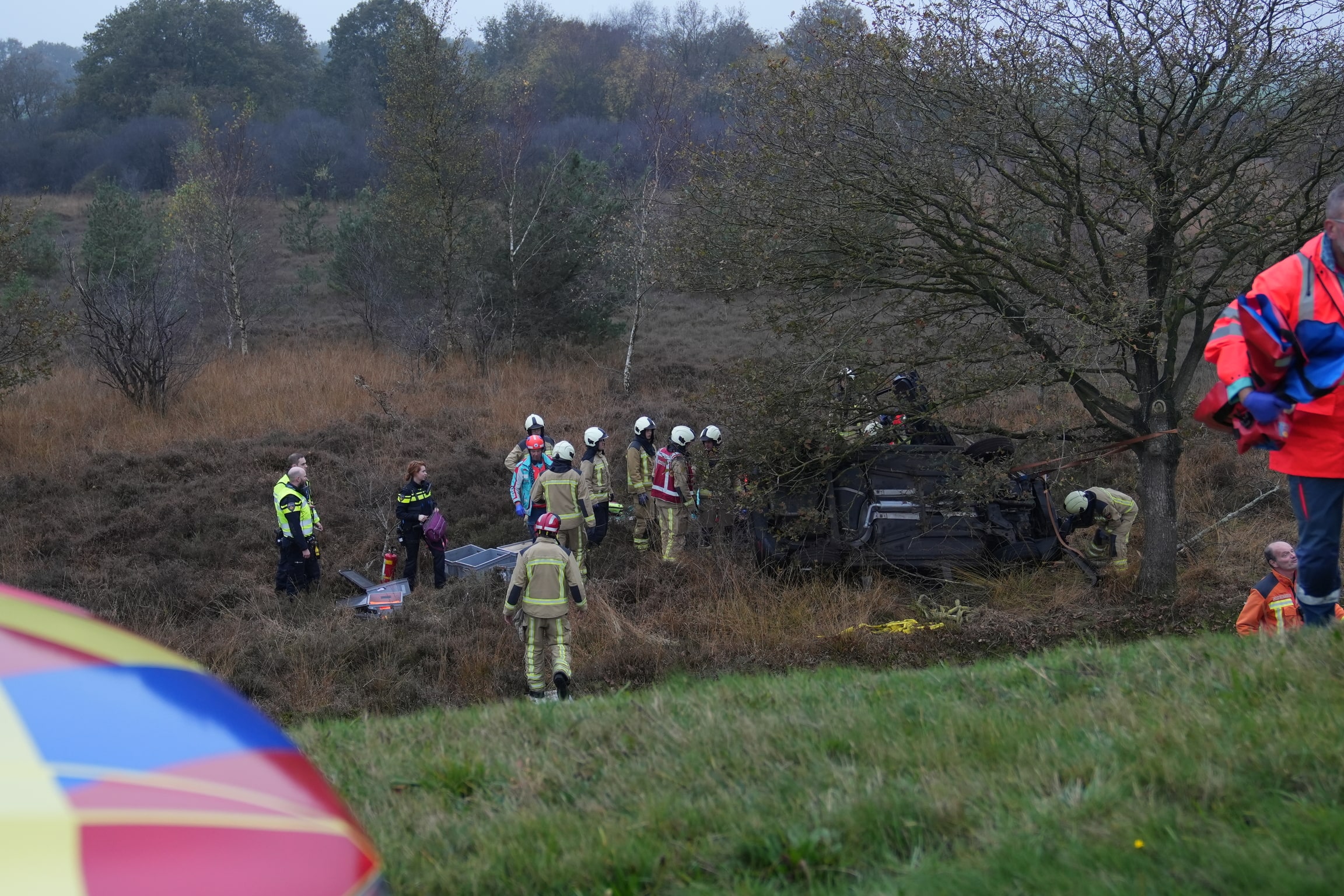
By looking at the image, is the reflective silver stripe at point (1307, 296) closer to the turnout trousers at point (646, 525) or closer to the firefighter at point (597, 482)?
the firefighter at point (597, 482)

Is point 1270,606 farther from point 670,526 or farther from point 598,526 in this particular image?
point 598,526

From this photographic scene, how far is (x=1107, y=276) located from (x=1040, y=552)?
11.6ft

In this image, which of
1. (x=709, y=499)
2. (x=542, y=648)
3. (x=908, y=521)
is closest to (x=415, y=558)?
(x=709, y=499)

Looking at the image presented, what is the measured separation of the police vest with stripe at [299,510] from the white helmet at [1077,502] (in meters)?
9.51

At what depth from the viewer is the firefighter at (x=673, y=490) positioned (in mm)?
14570

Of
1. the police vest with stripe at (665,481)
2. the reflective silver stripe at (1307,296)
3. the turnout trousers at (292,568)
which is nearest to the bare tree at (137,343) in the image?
the turnout trousers at (292,568)

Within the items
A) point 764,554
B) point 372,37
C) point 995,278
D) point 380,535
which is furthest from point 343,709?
point 372,37

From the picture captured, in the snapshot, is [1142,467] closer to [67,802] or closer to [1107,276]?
[1107,276]

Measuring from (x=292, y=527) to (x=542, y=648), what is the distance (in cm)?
503

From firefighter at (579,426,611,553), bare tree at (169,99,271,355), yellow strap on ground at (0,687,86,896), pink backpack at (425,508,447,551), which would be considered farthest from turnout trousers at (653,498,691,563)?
bare tree at (169,99,271,355)

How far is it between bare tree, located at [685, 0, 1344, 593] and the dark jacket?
4.82 m

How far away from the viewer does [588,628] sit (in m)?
11.4

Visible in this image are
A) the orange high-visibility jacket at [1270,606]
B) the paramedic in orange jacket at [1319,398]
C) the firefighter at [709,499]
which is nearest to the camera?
the paramedic in orange jacket at [1319,398]

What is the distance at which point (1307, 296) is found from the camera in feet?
13.6
